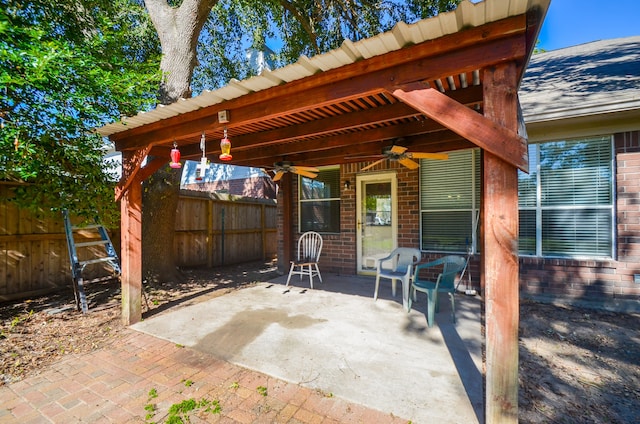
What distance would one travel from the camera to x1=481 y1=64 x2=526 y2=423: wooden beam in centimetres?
170

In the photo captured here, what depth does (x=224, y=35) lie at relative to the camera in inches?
339

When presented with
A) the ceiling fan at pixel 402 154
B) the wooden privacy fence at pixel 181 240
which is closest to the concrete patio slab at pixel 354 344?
the ceiling fan at pixel 402 154

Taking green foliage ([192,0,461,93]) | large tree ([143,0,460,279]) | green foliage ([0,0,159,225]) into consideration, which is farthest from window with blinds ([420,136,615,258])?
green foliage ([0,0,159,225])

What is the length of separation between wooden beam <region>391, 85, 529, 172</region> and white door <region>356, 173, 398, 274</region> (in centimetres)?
365

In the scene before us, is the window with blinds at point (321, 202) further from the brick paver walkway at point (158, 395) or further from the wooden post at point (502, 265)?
the wooden post at point (502, 265)

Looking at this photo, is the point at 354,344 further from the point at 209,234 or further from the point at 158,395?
the point at 209,234

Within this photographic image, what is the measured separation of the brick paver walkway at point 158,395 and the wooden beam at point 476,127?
68.4 inches

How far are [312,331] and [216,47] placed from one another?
875 cm

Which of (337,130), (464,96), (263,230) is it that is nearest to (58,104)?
(337,130)

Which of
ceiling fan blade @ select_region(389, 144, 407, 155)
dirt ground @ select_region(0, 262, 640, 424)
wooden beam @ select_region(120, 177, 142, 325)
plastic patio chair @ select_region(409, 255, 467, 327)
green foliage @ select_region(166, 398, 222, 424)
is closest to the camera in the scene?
green foliage @ select_region(166, 398, 222, 424)

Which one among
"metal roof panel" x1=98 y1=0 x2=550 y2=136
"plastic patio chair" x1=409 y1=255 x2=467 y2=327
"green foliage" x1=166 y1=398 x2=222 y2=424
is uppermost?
"metal roof panel" x1=98 y1=0 x2=550 y2=136

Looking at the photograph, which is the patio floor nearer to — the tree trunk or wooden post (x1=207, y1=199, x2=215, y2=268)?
the tree trunk

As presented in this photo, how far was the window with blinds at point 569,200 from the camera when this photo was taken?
395cm

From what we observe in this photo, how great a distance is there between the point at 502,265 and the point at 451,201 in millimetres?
3469
